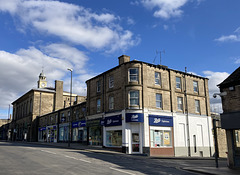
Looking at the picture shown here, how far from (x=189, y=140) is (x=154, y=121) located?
620 cm

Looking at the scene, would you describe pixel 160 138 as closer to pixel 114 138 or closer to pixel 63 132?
pixel 114 138

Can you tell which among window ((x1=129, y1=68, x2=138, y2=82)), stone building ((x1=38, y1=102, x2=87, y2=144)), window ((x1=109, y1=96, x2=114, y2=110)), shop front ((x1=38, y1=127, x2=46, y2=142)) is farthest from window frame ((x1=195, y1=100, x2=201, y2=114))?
shop front ((x1=38, y1=127, x2=46, y2=142))

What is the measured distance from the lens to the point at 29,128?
55688mm

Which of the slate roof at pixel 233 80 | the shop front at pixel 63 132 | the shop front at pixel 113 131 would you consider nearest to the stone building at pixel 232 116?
the slate roof at pixel 233 80

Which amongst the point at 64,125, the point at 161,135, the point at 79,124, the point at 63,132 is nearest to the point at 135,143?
the point at 161,135

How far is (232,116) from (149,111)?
11860 millimetres

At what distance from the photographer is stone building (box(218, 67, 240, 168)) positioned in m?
14.4

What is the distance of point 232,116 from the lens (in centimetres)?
1467

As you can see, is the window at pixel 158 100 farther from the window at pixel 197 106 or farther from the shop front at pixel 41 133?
the shop front at pixel 41 133

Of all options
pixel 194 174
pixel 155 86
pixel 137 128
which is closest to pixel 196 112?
pixel 155 86

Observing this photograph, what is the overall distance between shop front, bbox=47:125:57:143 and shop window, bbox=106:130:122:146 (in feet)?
64.3

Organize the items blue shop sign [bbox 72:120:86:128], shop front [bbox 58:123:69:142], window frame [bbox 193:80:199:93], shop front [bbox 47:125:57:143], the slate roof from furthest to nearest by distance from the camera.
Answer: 1. shop front [bbox 47:125:57:143]
2. shop front [bbox 58:123:69:142]
3. blue shop sign [bbox 72:120:86:128]
4. window frame [bbox 193:80:199:93]
5. the slate roof

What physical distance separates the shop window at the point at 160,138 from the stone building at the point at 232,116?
11094 mm

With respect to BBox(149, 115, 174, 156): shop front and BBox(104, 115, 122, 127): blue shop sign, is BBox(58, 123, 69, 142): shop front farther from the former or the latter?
BBox(149, 115, 174, 156): shop front
